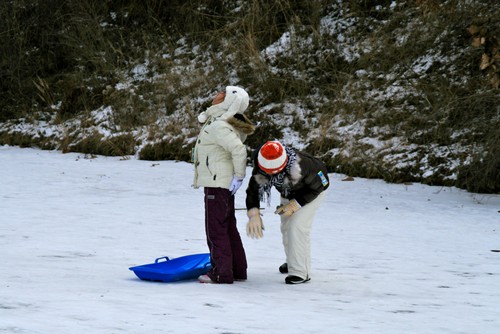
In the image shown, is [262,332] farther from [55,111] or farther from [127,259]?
[55,111]

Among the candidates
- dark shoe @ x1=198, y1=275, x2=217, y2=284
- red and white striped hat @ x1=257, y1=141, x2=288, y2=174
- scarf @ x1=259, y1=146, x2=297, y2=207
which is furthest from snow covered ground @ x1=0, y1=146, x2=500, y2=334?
red and white striped hat @ x1=257, y1=141, x2=288, y2=174

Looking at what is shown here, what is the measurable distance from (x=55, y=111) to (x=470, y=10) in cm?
895

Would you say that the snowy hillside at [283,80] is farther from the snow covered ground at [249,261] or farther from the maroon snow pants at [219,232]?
the maroon snow pants at [219,232]

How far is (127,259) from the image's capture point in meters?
7.71

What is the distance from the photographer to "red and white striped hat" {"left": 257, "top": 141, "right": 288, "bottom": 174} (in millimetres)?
6371

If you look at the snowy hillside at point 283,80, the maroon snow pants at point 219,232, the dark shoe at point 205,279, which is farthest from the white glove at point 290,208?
the snowy hillside at point 283,80

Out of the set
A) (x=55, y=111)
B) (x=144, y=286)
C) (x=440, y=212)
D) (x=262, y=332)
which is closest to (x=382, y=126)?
(x=440, y=212)

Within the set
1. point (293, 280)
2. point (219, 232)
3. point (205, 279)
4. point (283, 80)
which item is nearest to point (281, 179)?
point (219, 232)

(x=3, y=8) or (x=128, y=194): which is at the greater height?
(x=3, y=8)

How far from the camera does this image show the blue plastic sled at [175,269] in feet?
21.6

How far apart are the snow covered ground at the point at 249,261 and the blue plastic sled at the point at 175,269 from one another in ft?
0.27

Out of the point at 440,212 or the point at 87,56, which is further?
the point at 87,56

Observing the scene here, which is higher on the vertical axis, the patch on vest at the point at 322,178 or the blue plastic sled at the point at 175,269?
the patch on vest at the point at 322,178

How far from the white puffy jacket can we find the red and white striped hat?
0.52 ft
